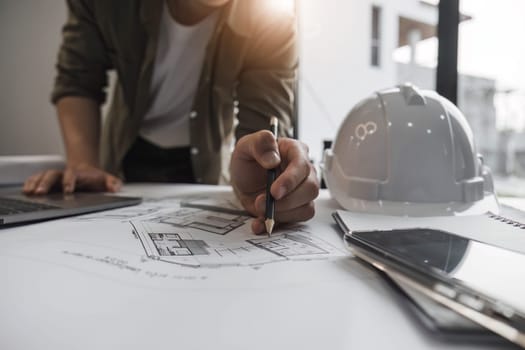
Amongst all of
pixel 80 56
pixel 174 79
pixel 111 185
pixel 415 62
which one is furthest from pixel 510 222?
pixel 415 62

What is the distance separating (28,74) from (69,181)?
186cm

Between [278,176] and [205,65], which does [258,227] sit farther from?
[205,65]

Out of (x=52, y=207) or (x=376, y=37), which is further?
(x=376, y=37)

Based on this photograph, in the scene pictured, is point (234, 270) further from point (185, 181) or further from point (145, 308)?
point (185, 181)

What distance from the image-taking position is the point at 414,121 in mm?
477

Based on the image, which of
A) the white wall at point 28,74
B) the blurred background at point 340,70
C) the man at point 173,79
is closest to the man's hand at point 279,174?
the man at point 173,79

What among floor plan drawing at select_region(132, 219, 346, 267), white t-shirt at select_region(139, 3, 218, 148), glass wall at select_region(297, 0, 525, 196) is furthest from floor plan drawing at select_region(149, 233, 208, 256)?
white t-shirt at select_region(139, 3, 218, 148)

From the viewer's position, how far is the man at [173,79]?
0.87 metres

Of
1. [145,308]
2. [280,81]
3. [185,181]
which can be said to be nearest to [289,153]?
[145,308]

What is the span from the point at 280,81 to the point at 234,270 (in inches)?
27.0

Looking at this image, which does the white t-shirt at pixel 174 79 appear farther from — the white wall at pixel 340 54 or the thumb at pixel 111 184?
the white wall at pixel 340 54

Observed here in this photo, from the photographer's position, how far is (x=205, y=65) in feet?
2.99

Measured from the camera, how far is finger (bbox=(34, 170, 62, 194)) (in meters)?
0.66

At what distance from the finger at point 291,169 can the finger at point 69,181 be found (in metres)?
0.44
